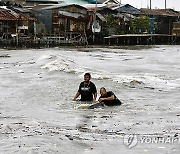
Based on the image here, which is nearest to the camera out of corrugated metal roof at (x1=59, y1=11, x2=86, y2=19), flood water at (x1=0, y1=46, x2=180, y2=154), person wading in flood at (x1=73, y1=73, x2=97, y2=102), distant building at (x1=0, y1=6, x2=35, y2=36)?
flood water at (x1=0, y1=46, x2=180, y2=154)

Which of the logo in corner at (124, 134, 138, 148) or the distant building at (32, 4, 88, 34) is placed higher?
the distant building at (32, 4, 88, 34)

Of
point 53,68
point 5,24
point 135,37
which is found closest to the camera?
point 53,68

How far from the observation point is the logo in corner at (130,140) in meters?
7.23

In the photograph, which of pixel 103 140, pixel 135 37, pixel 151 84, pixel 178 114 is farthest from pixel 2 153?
pixel 135 37

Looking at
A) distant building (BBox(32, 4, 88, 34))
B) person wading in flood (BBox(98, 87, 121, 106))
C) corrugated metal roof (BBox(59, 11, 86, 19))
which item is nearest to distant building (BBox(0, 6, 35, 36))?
distant building (BBox(32, 4, 88, 34))

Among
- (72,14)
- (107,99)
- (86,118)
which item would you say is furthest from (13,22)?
(86,118)

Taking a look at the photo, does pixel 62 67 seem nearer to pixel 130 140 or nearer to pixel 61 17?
pixel 130 140

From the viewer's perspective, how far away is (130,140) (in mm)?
7551

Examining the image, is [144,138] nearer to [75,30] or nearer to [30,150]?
[30,150]

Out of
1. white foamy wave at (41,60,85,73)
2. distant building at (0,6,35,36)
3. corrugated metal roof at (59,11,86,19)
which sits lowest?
white foamy wave at (41,60,85,73)

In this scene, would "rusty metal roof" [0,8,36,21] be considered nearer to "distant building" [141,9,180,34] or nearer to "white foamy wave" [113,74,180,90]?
"distant building" [141,9,180,34]

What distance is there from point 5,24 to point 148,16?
2325 cm

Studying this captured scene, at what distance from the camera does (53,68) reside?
23906mm

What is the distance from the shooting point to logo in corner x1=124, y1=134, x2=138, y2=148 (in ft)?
23.7
